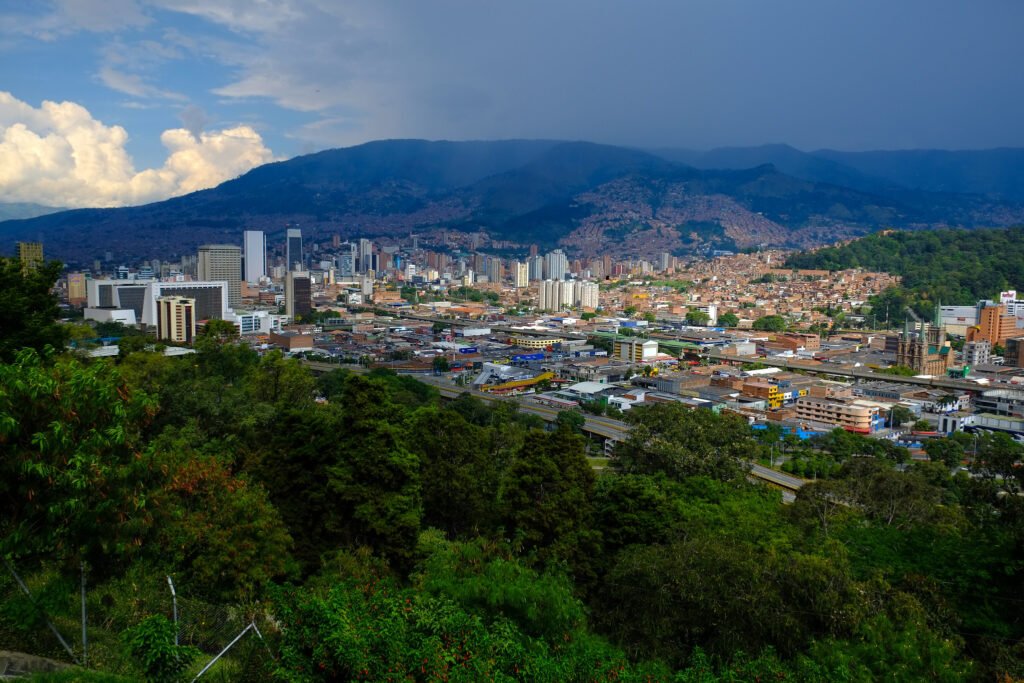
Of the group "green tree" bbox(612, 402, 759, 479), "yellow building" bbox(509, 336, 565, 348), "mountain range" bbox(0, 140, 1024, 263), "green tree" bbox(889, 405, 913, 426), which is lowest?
"green tree" bbox(889, 405, 913, 426)

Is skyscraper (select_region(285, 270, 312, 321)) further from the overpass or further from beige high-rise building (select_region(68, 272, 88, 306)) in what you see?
the overpass

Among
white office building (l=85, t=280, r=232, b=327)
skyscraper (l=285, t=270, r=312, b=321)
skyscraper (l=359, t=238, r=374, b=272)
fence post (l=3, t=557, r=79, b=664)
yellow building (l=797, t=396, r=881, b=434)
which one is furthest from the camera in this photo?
skyscraper (l=359, t=238, r=374, b=272)

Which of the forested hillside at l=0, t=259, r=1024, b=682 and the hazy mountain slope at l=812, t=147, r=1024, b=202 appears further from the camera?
the hazy mountain slope at l=812, t=147, r=1024, b=202

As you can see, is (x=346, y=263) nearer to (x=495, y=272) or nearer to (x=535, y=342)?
(x=495, y=272)

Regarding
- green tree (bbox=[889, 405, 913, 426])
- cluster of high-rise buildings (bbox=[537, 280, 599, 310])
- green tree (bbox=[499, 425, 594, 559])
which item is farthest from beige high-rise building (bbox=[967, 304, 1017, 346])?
green tree (bbox=[499, 425, 594, 559])

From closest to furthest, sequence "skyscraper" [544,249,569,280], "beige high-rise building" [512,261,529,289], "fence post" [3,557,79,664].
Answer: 1. "fence post" [3,557,79,664]
2. "beige high-rise building" [512,261,529,289]
3. "skyscraper" [544,249,569,280]

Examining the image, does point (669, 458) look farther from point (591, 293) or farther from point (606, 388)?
point (591, 293)

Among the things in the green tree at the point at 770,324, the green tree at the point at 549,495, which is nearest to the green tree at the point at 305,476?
the green tree at the point at 549,495
